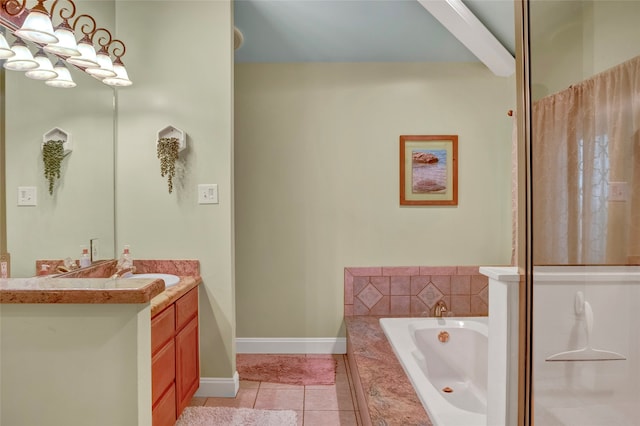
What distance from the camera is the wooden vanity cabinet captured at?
1746 mm

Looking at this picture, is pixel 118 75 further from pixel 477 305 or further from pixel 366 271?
pixel 477 305

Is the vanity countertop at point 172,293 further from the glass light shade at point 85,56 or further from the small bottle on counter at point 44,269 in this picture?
the glass light shade at point 85,56

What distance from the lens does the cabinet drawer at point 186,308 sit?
203cm

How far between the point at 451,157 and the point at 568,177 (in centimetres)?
262

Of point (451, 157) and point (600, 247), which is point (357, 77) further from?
point (600, 247)

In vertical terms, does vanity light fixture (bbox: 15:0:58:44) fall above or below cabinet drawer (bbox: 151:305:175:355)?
above

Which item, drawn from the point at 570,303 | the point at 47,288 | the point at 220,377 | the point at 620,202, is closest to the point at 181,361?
the point at 220,377

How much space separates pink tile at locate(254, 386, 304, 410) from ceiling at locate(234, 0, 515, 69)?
2544mm

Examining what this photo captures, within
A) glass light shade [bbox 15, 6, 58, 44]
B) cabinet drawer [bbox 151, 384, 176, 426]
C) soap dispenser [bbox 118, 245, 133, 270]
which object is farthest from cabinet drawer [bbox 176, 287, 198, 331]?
glass light shade [bbox 15, 6, 58, 44]

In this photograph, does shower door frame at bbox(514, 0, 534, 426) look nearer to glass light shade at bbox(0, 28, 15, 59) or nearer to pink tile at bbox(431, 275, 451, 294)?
glass light shade at bbox(0, 28, 15, 59)

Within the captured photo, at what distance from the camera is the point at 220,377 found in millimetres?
2428

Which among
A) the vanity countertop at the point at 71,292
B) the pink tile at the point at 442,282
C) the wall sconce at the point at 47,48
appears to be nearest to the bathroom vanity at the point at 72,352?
the vanity countertop at the point at 71,292

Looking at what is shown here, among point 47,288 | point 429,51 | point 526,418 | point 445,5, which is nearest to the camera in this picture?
point 526,418

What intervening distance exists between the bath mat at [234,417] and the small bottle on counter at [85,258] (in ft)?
3.37
